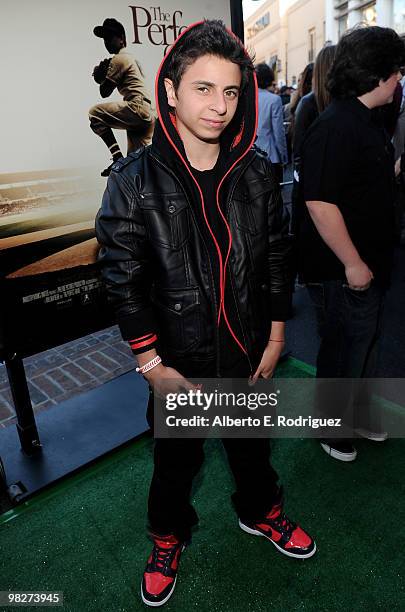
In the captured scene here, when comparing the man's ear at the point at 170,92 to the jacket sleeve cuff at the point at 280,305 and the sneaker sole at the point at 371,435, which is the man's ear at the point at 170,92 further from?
the sneaker sole at the point at 371,435

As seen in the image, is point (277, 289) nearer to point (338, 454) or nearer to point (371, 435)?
point (338, 454)

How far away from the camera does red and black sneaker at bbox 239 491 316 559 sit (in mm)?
2045

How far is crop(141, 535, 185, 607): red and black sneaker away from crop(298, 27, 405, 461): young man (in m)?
1.26

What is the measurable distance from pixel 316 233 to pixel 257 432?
102cm

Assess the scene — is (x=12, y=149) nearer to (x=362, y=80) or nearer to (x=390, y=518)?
(x=362, y=80)

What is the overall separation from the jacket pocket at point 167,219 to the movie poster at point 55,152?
93 cm

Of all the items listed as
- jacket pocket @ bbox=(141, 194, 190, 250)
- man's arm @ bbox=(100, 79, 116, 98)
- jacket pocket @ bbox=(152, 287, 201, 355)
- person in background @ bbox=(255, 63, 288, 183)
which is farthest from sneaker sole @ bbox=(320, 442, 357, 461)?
person in background @ bbox=(255, 63, 288, 183)

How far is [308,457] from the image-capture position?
8.72ft

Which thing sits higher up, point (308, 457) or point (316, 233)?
point (316, 233)

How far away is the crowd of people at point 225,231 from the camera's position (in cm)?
149

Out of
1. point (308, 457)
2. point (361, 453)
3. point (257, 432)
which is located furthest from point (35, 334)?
point (361, 453)

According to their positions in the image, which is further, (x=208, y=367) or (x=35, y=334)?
(x=35, y=334)

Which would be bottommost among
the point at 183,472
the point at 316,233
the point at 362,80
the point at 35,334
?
the point at 183,472

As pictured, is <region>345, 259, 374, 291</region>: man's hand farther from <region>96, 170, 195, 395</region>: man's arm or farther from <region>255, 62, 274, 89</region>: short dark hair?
<region>255, 62, 274, 89</region>: short dark hair
